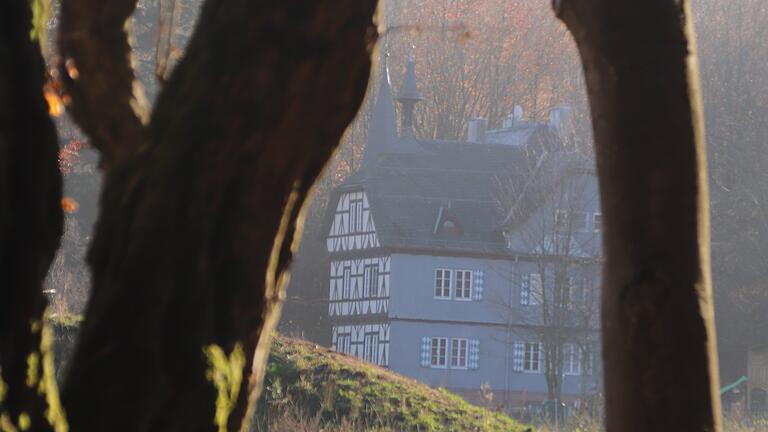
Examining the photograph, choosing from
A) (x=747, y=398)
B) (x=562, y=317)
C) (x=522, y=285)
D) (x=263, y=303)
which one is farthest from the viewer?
(x=522, y=285)

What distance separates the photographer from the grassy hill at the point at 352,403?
41.1 feet

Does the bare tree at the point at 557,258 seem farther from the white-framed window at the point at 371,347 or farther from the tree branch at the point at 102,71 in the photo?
the tree branch at the point at 102,71

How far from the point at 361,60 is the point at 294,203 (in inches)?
12.6

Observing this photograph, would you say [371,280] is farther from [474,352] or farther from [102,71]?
[102,71]

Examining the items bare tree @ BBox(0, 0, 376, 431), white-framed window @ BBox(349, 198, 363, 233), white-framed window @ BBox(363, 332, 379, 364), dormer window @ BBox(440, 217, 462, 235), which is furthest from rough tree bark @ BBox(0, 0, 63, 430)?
white-framed window @ BBox(349, 198, 363, 233)

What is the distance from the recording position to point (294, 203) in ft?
9.45

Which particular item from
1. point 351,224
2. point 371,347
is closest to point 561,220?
point 371,347

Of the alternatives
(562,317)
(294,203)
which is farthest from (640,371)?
(562,317)

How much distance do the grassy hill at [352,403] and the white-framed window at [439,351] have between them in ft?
94.6

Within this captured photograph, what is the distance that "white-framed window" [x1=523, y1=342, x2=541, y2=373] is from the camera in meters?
42.9

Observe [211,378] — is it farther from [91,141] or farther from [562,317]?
[562,317]

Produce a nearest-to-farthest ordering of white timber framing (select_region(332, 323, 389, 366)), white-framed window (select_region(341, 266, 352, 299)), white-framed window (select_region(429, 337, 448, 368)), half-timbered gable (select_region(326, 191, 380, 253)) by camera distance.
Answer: white timber framing (select_region(332, 323, 389, 366)), white-framed window (select_region(429, 337, 448, 368)), white-framed window (select_region(341, 266, 352, 299)), half-timbered gable (select_region(326, 191, 380, 253))

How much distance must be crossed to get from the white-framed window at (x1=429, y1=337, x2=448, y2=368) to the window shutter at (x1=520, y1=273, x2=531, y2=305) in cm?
263

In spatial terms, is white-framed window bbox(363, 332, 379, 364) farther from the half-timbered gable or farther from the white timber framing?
the half-timbered gable
